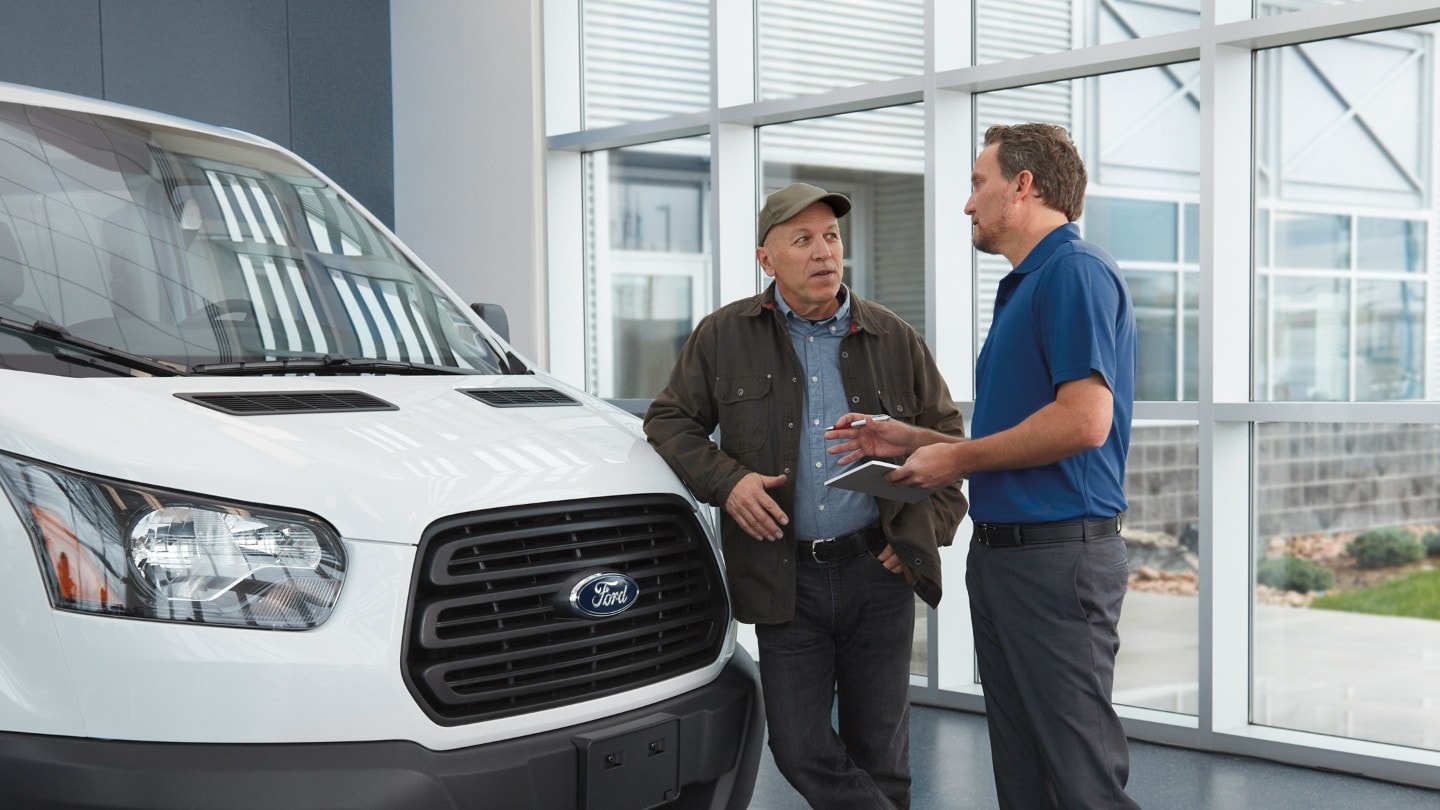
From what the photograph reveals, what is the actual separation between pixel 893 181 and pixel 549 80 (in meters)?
1.86

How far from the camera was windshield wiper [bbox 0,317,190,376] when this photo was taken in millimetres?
2365

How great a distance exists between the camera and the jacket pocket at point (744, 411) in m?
2.99

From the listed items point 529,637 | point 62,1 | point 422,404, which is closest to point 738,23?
point 62,1

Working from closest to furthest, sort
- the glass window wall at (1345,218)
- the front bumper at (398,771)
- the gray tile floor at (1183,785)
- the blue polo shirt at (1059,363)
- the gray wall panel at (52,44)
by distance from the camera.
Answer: the front bumper at (398,771), the blue polo shirt at (1059,363), the gray tile floor at (1183,785), the glass window wall at (1345,218), the gray wall panel at (52,44)

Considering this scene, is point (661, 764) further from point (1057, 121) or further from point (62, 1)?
point (62, 1)

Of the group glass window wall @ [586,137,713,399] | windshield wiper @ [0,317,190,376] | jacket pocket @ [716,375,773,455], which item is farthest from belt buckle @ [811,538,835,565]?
glass window wall @ [586,137,713,399]

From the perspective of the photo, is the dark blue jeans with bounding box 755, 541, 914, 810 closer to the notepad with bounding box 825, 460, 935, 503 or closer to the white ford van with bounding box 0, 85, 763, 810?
the white ford van with bounding box 0, 85, 763, 810

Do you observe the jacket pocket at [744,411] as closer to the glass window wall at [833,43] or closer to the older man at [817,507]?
the older man at [817,507]

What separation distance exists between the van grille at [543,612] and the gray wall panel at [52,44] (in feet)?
14.1

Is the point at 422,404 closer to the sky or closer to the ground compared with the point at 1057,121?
closer to the ground

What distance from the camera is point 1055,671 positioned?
8.13 feet

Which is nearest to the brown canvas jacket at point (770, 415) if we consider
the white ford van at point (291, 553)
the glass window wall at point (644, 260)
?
the white ford van at point (291, 553)

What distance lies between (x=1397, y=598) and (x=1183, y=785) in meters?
0.91

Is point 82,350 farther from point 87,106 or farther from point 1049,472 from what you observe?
point 1049,472
